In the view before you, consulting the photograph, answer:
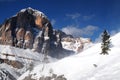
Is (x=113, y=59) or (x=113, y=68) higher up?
(x=113, y=59)

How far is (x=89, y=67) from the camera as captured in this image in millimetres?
80188

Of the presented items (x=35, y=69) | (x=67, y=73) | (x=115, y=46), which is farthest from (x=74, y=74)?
(x=35, y=69)

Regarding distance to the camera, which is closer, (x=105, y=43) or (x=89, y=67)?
(x=89, y=67)

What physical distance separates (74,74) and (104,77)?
18776mm

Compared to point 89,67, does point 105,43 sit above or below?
above

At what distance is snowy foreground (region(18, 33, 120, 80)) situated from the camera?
65.8 metres

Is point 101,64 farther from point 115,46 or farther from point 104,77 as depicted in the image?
point 104,77

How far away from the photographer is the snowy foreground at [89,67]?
65.8 metres

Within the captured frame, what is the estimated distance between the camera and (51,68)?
91.5 m

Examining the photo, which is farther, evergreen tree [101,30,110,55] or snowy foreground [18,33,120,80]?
evergreen tree [101,30,110,55]

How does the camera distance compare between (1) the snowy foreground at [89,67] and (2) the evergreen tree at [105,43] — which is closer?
(1) the snowy foreground at [89,67]

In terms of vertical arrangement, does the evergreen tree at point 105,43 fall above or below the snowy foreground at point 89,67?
above

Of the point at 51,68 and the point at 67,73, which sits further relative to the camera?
the point at 51,68

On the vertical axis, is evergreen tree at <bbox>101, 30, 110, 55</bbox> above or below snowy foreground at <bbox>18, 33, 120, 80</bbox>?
above
